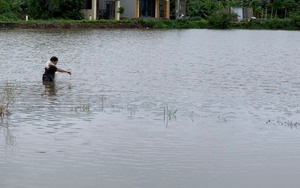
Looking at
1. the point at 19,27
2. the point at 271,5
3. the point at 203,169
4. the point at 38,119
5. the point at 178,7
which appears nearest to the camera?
the point at 203,169

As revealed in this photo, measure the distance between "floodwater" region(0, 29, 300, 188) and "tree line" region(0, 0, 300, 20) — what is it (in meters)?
32.0

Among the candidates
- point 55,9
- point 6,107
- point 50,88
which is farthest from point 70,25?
point 6,107

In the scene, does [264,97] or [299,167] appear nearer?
[299,167]

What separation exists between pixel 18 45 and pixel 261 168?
23.6m

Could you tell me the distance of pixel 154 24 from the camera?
2306 inches

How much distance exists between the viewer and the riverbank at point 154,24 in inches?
1907

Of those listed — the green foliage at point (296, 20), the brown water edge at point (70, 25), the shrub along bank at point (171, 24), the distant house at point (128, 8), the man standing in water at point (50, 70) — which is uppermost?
the distant house at point (128, 8)

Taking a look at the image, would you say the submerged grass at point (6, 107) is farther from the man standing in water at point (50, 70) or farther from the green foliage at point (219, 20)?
the green foliage at point (219, 20)

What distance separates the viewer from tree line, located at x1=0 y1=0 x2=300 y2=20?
53312 millimetres

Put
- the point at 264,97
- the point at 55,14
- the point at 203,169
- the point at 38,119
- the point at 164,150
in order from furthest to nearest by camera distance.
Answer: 1. the point at 55,14
2. the point at 264,97
3. the point at 38,119
4. the point at 164,150
5. the point at 203,169

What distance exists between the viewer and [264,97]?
15594 millimetres

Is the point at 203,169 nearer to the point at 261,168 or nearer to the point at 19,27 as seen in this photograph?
the point at 261,168

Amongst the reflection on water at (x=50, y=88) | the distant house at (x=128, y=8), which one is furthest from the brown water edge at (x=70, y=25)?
the reflection on water at (x=50, y=88)

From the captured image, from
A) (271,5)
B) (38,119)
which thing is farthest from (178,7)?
(38,119)
